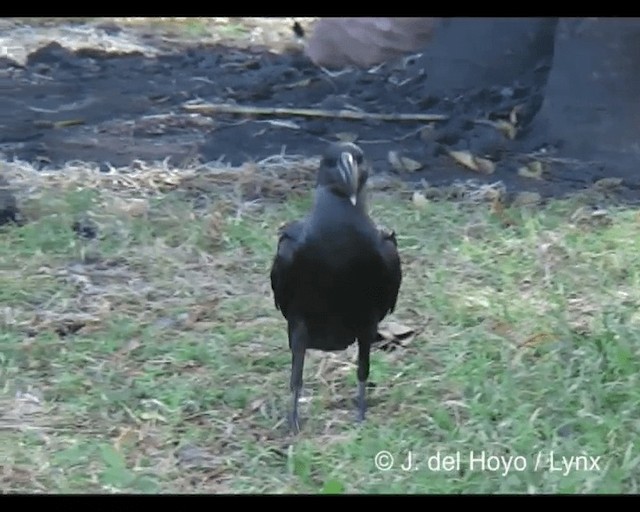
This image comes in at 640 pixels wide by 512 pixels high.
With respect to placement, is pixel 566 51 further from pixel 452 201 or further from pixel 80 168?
pixel 80 168

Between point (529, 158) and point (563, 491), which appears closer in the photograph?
point (563, 491)

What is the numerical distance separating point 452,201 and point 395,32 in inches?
13.3

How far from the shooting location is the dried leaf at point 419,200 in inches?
108

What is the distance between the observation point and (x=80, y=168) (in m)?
2.79

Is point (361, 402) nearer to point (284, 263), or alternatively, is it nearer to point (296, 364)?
point (296, 364)

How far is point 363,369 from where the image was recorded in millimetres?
2676

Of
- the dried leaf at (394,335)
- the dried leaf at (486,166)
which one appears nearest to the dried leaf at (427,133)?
the dried leaf at (486,166)

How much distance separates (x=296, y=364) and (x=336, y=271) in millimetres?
204

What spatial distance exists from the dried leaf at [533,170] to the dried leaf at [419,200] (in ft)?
0.66

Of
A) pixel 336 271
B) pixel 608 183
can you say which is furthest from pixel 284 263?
pixel 608 183

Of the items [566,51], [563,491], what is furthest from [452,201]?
[563,491]

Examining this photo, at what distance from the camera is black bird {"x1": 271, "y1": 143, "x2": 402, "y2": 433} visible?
2580mm

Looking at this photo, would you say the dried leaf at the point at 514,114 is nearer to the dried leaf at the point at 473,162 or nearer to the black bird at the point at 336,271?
the dried leaf at the point at 473,162

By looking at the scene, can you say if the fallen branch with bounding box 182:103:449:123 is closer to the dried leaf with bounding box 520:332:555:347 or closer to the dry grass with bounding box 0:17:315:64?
the dry grass with bounding box 0:17:315:64
